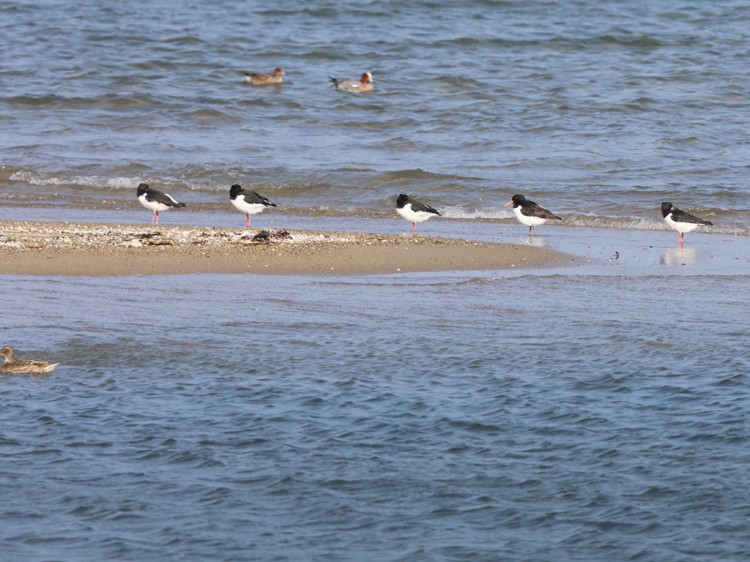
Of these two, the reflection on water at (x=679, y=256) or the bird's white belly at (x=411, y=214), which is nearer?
the reflection on water at (x=679, y=256)

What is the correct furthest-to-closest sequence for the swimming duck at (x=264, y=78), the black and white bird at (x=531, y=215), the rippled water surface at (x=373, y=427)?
1. the swimming duck at (x=264, y=78)
2. the black and white bird at (x=531, y=215)
3. the rippled water surface at (x=373, y=427)

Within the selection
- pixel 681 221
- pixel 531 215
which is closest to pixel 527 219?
pixel 531 215

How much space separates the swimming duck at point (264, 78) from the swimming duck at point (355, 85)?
1392mm

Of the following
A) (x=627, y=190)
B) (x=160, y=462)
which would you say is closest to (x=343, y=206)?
(x=627, y=190)

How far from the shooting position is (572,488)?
6504 mm

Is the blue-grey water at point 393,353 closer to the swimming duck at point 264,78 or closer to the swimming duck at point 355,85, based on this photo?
the swimming duck at point 355,85

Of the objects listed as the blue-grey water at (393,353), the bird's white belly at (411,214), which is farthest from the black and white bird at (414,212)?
the blue-grey water at (393,353)

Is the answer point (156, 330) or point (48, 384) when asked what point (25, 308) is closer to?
point (156, 330)

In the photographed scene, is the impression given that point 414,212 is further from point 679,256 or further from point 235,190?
point 679,256

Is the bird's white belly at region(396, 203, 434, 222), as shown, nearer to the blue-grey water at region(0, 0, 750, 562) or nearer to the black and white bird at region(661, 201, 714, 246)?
the blue-grey water at region(0, 0, 750, 562)

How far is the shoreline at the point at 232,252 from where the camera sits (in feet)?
41.0

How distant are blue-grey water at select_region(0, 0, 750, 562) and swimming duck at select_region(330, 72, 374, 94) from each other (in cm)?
139

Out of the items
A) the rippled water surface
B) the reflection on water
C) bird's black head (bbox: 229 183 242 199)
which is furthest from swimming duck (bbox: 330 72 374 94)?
the rippled water surface

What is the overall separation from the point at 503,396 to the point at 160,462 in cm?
243
